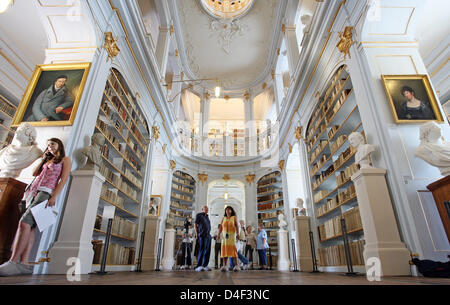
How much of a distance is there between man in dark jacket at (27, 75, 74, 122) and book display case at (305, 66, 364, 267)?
5.00 meters

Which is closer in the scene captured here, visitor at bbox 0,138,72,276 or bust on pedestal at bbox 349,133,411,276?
visitor at bbox 0,138,72,276

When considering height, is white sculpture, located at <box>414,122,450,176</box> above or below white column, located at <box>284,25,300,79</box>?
below

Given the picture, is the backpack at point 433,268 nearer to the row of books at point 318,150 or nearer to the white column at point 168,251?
Result: the row of books at point 318,150

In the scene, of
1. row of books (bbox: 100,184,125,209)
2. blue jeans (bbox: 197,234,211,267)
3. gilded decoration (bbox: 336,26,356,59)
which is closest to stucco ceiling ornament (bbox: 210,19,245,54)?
gilded decoration (bbox: 336,26,356,59)

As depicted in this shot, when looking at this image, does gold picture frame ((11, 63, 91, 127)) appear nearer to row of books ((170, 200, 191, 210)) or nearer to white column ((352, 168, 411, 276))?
white column ((352, 168, 411, 276))

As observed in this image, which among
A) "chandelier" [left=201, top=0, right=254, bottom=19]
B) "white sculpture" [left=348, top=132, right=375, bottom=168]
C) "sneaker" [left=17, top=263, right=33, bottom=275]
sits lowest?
"sneaker" [left=17, top=263, right=33, bottom=275]

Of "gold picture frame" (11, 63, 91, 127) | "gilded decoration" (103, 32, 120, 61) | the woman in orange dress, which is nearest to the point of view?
"gold picture frame" (11, 63, 91, 127)

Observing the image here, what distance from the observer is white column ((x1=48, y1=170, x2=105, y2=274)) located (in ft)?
9.81

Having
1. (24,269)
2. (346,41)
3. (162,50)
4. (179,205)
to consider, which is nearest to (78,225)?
(24,269)

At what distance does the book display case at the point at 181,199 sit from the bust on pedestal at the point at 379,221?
300 inches

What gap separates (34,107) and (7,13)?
3.62 meters

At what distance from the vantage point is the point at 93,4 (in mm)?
4160
